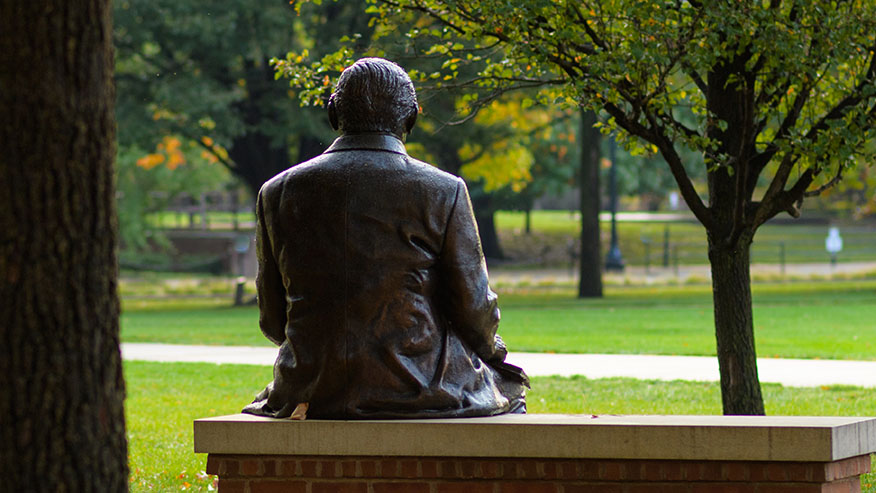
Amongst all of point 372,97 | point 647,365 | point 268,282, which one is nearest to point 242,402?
point 647,365

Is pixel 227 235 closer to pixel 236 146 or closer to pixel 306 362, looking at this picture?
pixel 236 146

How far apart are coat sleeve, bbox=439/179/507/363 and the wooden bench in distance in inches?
16.6

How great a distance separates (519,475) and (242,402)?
734cm

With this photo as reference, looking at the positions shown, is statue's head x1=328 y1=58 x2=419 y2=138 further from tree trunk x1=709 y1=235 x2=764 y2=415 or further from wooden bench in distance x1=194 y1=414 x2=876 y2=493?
tree trunk x1=709 y1=235 x2=764 y2=415

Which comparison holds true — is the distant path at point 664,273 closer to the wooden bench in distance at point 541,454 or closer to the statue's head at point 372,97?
the statue's head at point 372,97

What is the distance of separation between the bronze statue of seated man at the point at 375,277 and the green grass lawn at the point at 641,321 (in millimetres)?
10737

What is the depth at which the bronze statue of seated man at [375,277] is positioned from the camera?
544 cm

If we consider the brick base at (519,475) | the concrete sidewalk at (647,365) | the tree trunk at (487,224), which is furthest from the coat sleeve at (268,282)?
the tree trunk at (487,224)

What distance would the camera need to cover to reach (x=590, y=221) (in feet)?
97.0

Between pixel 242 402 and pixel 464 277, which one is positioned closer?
pixel 464 277

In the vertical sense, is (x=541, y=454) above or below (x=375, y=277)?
below

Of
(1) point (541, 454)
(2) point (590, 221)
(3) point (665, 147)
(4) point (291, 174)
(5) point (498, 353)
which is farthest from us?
(2) point (590, 221)

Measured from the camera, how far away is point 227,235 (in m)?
51.5

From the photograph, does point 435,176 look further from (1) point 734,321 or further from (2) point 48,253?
(1) point 734,321
